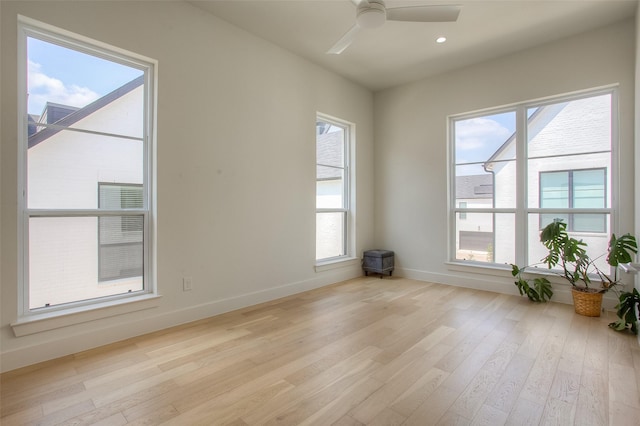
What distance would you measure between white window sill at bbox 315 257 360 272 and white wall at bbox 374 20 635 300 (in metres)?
0.64

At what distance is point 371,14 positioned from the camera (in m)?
2.34

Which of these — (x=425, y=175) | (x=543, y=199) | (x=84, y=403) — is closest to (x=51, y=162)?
(x=84, y=403)

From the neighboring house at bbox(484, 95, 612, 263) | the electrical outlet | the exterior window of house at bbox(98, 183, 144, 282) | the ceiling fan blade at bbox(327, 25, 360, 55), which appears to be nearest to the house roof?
the exterior window of house at bbox(98, 183, 144, 282)

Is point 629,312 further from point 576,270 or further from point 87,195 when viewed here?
point 87,195

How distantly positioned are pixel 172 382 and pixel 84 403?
0.45 meters

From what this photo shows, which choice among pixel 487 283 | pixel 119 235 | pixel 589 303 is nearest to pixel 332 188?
pixel 487 283

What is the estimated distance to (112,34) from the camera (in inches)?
99.9

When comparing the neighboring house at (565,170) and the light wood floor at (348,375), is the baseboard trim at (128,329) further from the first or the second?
the neighboring house at (565,170)

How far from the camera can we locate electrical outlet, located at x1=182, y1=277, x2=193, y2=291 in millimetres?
2971

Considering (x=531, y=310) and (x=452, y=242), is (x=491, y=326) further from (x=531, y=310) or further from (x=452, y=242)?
(x=452, y=242)

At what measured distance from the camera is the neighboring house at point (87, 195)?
7.58ft

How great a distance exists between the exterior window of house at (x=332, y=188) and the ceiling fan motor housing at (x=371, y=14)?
2.10 meters

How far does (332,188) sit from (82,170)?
10.2ft

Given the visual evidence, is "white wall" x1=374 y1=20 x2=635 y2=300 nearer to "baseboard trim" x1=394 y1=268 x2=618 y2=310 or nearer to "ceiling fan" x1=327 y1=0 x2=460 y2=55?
"baseboard trim" x1=394 y1=268 x2=618 y2=310
